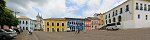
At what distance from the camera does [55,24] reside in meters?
84.1

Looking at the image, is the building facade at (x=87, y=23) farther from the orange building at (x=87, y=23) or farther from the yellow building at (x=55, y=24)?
the yellow building at (x=55, y=24)

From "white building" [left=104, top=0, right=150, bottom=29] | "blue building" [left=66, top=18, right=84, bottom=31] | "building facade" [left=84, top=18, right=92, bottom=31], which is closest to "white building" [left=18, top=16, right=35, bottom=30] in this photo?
"blue building" [left=66, top=18, right=84, bottom=31]

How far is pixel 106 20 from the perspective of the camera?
64.3 metres

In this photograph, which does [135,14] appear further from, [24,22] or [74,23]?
[24,22]

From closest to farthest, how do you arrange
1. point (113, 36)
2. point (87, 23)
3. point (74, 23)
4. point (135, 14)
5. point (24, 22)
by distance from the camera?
point (113, 36)
point (135, 14)
point (74, 23)
point (87, 23)
point (24, 22)

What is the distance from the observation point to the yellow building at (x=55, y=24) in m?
83.5

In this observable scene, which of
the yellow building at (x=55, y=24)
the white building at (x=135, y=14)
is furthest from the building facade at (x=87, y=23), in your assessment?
the white building at (x=135, y=14)

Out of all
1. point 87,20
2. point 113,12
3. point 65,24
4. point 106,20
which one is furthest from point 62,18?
point 113,12

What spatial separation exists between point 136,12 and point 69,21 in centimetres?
4366

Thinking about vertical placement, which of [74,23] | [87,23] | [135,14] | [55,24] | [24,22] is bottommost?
[55,24]

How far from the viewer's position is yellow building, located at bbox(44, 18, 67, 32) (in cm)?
8350

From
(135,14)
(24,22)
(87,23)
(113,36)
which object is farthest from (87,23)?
(113,36)

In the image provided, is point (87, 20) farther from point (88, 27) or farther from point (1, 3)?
point (1, 3)

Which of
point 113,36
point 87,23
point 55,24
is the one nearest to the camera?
point 113,36
